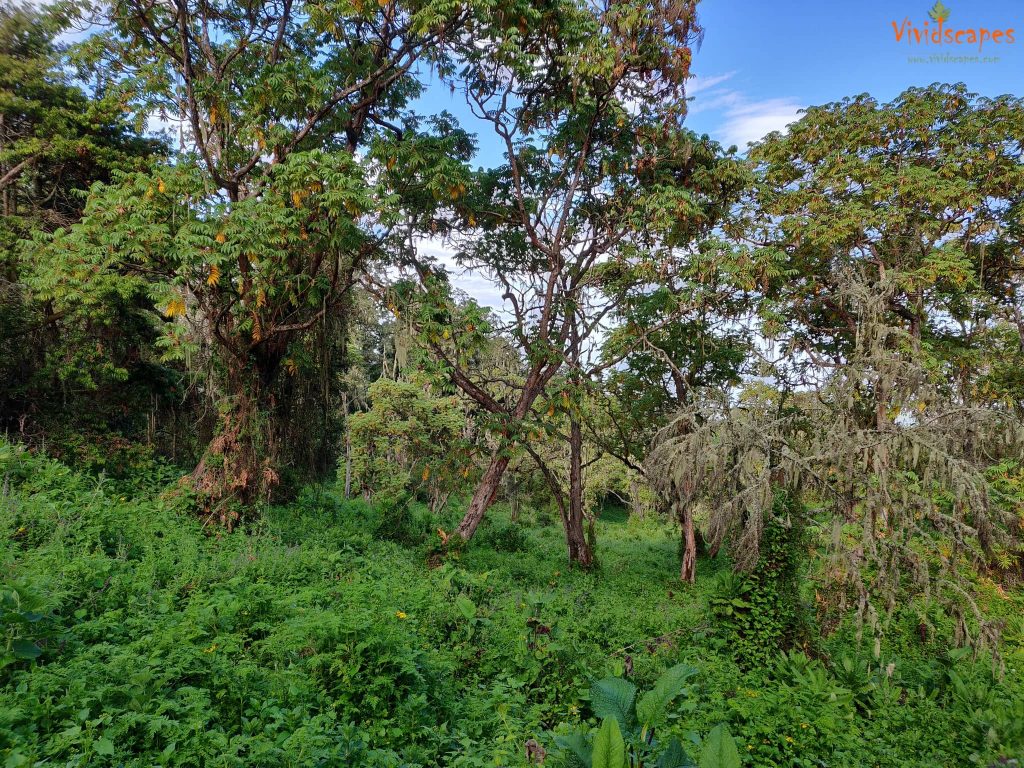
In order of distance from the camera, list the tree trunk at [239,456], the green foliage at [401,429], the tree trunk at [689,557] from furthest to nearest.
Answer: the green foliage at [401,429] < the tree trunk at [689,557] < the tree trunk at [239,456]

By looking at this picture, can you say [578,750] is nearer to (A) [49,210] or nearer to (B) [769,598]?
(B) [769,598]

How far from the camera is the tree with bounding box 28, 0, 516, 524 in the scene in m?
6.97

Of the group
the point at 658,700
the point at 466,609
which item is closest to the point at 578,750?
the point at 658,700

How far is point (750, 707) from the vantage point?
4.55 meters

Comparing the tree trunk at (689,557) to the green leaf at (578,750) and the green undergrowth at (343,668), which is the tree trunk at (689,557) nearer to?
the green undergrowth at (343,668)

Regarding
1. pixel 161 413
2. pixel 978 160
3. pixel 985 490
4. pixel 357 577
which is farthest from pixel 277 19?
pixel 978 160

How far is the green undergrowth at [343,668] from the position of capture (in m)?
2.99

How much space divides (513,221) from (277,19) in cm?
563

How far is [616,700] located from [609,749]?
70cm

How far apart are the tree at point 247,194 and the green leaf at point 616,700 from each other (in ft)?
20.9

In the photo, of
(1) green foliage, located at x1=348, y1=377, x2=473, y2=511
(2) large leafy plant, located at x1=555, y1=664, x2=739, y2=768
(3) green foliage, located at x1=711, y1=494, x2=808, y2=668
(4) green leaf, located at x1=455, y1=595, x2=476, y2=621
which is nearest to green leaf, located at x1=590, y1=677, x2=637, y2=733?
(2) large leafy plant, located at x1=555, y1=664, x2=739, y2=768

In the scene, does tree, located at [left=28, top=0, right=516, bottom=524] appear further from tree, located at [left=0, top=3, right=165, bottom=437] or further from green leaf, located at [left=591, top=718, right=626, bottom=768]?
green leaf, located at [left=591, top=718, right=626, bottom=768]

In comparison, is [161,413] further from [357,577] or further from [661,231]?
[661,231]

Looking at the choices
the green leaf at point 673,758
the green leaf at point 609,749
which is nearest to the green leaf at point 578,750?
the green leaf at point 609,749
